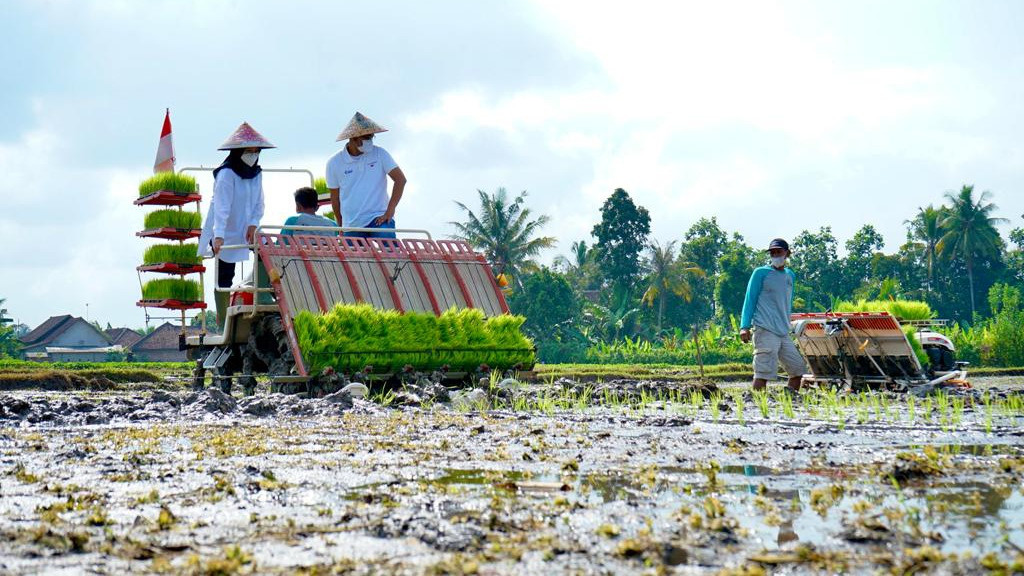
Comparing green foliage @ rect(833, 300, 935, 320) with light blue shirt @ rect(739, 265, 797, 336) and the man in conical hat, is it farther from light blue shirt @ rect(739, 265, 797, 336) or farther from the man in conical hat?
the man in conical hat

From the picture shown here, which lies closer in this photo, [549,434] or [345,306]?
[549,434]

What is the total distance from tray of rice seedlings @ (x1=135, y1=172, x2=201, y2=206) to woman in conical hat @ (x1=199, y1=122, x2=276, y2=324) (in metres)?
2.50

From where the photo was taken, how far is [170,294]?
1359cm

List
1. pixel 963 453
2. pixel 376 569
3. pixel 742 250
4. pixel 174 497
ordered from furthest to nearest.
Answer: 1. pixel 742 250
2. pixel 963 453
3. pixel 174 497
4. pixel 376 569

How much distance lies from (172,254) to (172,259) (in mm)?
61

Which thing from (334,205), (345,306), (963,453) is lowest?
(963,453)

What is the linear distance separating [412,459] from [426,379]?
5.28 m

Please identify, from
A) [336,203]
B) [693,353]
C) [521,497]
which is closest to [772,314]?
[336,203]

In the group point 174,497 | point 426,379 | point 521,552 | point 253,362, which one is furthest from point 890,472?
point 253,362

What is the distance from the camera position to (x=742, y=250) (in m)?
75.8

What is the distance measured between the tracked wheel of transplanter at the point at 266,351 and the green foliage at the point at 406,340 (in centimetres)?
53

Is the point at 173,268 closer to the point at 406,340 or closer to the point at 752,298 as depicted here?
the point at 406,340

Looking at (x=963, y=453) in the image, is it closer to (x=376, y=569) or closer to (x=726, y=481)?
(x=726, y=481)

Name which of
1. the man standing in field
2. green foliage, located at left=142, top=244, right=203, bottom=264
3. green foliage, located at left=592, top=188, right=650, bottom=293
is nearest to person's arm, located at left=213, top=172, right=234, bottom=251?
green foliage, located at left=142, top=244, right=203, bottom=264
